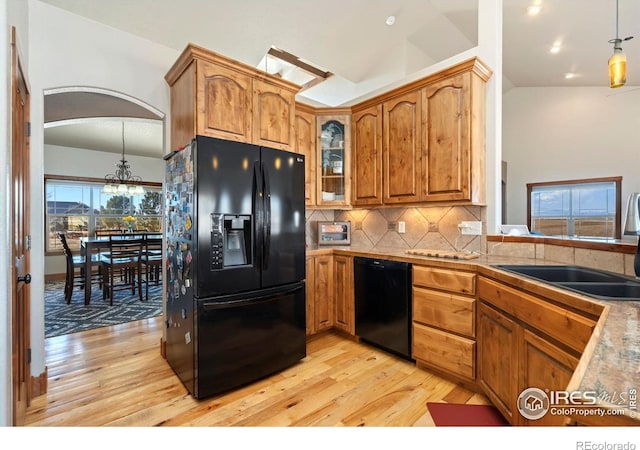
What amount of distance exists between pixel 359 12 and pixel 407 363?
142 inches

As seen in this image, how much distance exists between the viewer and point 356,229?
358 centimetres

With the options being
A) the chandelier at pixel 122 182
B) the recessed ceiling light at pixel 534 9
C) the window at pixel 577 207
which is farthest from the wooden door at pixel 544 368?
the chandelier at pixel 122 182

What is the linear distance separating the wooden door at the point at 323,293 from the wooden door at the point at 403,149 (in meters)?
0.89

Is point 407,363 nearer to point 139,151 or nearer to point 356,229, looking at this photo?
point 356,229

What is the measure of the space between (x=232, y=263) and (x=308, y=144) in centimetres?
169

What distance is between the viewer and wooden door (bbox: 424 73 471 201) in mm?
2385

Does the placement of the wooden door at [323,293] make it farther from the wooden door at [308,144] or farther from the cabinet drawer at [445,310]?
the cabinet drawer at [445,310]

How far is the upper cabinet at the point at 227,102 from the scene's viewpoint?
82.4 inches

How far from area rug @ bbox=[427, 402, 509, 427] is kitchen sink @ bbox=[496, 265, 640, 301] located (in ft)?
2.97

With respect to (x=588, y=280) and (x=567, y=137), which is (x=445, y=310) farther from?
(x=567, y=137)

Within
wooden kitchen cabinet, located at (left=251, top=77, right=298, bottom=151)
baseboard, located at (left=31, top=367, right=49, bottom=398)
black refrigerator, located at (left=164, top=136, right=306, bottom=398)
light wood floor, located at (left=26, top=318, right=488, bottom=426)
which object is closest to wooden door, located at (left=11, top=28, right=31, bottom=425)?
baseboard, located at (left=31, top=367, right=49, bottom=398)

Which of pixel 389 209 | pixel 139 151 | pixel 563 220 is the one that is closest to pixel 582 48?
pixel 563 220

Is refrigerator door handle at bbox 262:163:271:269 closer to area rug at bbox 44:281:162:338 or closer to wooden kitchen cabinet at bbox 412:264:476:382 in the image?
wooden kitchen cabinet at bbox 412:264:476:382

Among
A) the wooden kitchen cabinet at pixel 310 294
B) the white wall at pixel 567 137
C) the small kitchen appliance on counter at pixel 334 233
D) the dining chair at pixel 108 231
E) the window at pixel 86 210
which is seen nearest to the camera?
the wooden kitchen cabinet at pixel 310 294
